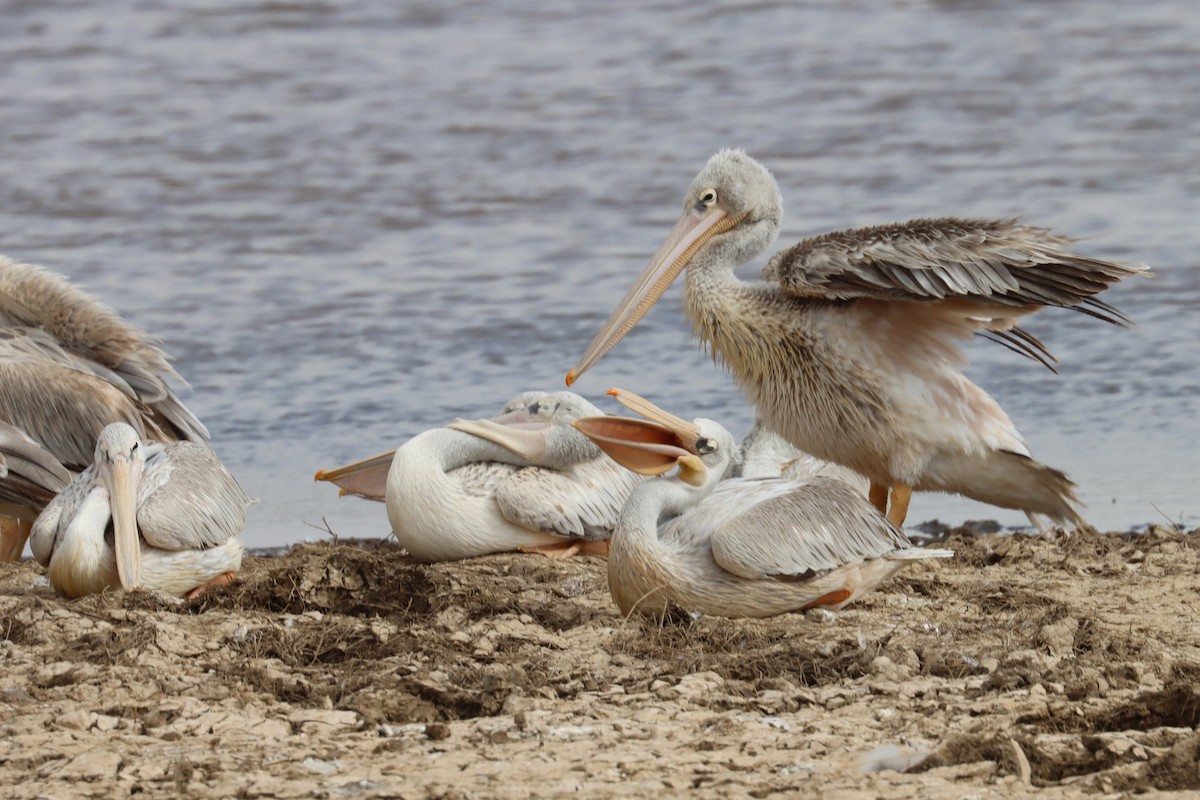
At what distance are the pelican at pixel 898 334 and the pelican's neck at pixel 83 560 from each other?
1.50 metres

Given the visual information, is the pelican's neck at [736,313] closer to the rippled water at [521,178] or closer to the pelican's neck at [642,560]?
the pelican's neck at [642,560]

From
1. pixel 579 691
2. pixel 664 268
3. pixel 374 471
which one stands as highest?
pixel 664 268

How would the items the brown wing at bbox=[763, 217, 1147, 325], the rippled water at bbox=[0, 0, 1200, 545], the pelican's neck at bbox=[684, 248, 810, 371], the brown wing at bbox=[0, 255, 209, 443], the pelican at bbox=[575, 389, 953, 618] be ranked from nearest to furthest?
the pelican at bbox=[575, 389, 953, 618] < the brown wing at bbox=[763, 217, 1147, 325] < the pelican's neck at bbox=[684, 248, 810, 371] < the brown wing at bbox=[0, 255, 209, 443] < the rippled water at bbox=[0, 0, 1200, 545]

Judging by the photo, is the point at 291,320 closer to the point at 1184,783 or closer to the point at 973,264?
the point at 973,264

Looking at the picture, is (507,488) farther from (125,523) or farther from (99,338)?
(99,338)

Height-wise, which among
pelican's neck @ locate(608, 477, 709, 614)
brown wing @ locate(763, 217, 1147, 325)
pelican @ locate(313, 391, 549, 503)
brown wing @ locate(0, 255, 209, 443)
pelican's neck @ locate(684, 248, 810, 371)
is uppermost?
brown wing @ locate(763, 217, 1147, 325)

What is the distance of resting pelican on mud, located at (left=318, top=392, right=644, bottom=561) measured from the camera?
584cm

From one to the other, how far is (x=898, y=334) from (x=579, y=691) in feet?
6.26

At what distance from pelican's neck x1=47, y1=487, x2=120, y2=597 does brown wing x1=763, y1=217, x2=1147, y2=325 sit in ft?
7.07

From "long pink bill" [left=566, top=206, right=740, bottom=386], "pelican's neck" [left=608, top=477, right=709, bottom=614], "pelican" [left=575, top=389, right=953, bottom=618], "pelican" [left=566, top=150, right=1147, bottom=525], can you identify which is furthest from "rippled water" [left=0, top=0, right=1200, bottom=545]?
"pelican's neck" [left=608, top=477, right=709, bottom=614]

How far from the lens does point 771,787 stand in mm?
3385

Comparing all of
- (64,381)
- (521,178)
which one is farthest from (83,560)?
(521,178)

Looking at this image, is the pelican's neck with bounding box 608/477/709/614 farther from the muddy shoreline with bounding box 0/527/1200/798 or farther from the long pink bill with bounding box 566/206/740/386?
the long pink bill with bounding box 566/206/740/386

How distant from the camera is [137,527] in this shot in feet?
17.3
